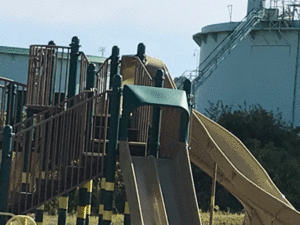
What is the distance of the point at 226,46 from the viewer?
33.6m

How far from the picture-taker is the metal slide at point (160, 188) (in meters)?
11.6

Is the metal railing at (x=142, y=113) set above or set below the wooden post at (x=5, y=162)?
above

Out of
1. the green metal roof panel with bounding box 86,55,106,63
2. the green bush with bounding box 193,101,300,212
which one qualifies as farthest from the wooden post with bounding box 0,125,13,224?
the green metal roof panel with bounding box 86,55,106,63

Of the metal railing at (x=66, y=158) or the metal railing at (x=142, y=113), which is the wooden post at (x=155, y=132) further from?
the metal railing at (x=66, y=158)

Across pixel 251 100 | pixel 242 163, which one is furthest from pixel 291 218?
pixel 251 100

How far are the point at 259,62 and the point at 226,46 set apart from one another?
1.77 meters

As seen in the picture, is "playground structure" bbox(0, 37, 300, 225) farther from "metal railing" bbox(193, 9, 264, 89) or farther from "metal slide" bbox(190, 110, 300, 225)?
"metal railing" bbox(193, 9, 264, 89)

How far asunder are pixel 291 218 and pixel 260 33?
1991 cm

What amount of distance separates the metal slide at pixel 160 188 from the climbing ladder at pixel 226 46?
20.0m

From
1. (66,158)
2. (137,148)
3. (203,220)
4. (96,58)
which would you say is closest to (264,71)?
(96,58)

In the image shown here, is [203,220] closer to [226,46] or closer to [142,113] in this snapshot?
[142,113]

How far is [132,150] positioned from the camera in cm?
1258

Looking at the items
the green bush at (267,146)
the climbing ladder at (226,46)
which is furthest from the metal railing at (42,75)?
the climbing ladder at (226,46)

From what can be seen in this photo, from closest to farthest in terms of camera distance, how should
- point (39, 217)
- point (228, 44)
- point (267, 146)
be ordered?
point (39, 217), point (267, 146), point (228, 44)
